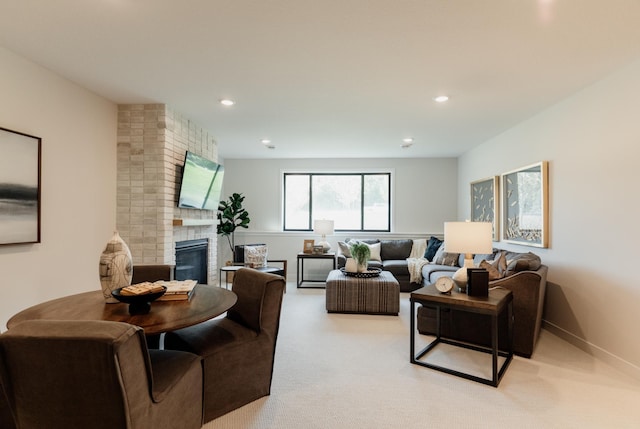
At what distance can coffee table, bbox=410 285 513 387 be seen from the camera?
2379mm

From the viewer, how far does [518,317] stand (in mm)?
2879

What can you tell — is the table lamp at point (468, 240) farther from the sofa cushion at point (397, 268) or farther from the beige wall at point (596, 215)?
the sofa cushion at point (397, 268)

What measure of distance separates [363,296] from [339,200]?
3.05 meters

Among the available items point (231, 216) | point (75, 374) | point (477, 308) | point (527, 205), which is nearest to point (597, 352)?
point (477, 308)

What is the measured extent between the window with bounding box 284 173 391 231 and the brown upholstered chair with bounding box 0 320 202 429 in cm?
562

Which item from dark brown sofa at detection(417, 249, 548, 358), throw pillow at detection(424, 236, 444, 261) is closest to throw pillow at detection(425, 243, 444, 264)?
throw pillow at detection(424, 236, 444, 261)

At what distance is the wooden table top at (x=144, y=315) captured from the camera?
1600 mm

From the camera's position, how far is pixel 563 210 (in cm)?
336

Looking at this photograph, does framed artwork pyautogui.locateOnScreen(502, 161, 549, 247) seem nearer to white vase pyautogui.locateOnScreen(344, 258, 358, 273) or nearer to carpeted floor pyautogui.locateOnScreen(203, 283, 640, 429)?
carpeted floor pyautogui.locateOnScreen(203, 283, 640, 429)

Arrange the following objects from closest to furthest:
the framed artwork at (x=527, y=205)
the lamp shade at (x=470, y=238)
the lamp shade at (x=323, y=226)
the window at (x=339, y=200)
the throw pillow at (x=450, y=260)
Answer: the lamp shade at (x=470, y=238)
the framed artwork at (x=527, y=205)
the throw pillow at (x=450, y=260)
the lamp shade at (x=323, y=226)
the window at (x=339, y=200)

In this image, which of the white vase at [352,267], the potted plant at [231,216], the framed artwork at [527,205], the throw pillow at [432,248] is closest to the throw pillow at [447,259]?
the throw pillow at [432,248]

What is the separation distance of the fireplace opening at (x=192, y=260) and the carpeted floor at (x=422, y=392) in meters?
1.73

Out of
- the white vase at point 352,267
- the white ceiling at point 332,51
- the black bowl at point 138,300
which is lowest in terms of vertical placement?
the white vase at point 352,267

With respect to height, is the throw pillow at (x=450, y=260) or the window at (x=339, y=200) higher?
the window at (x=339, y=200)
